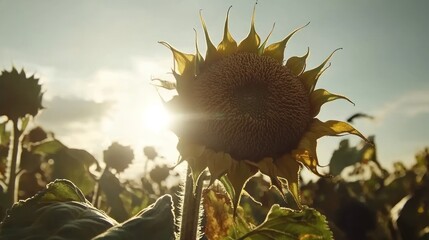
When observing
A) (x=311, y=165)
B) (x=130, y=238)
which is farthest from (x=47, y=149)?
(x=130, y=238)

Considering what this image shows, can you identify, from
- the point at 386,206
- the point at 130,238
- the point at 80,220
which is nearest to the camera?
the point at 130,238

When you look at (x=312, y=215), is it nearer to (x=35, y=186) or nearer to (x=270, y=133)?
(x=270, y=133)

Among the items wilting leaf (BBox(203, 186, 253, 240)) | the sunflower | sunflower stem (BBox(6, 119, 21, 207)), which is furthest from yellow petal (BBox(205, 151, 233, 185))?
sunflower stem (BBox(6, 119, 21, 207))

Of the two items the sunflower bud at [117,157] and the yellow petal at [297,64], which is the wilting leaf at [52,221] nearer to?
the yellow petal at [297,64]

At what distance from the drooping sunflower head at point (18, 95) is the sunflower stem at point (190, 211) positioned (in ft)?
7.76

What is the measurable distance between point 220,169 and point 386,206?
14.1 feet

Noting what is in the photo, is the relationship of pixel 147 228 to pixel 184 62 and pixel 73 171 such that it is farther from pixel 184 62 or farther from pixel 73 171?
pixel 73 171

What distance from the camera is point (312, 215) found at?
2188mm

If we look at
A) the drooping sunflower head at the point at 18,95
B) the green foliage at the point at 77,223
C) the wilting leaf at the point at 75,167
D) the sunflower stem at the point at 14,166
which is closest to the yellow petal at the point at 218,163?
the green foliage at the point at 77,223

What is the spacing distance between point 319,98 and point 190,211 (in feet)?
2.62

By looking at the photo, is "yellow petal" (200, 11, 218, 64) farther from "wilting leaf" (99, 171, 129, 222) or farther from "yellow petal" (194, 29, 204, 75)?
"wilting leaf" (99, 171, 129, 222)

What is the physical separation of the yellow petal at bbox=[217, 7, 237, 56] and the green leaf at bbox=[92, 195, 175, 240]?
0.97 m

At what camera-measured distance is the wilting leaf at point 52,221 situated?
155cm

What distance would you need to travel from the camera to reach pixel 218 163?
7.16 feet
